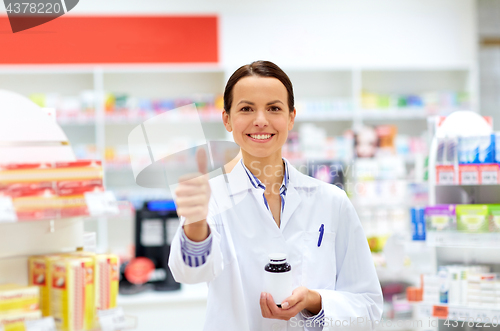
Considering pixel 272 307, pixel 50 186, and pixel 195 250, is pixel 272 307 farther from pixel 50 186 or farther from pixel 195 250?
pixel 50 186

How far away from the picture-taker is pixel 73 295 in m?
1.28

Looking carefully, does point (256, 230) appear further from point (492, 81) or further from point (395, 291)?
point (492, 81)

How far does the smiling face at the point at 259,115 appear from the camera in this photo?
4.27ft

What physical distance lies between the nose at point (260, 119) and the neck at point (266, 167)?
15 centimetres

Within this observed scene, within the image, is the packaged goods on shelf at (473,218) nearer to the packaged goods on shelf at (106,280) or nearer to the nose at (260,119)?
the nose at (260,119)

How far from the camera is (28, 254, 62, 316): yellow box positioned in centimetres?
133

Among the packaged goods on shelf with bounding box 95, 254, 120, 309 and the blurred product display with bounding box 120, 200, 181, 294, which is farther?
the blurred product display with bounding box 120, 200, 181, 294

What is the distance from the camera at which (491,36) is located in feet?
17.3

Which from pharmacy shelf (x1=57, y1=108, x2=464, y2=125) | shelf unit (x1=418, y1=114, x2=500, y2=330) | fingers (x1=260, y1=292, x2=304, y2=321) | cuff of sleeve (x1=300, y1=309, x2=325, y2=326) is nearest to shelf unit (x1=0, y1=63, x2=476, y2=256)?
pharmacy shelf (x1=57, y1=108, x2=464, y2=125)

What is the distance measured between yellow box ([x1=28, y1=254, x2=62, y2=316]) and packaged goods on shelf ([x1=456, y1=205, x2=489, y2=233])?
67.1 inches

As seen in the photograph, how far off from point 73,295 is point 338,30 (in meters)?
4.73

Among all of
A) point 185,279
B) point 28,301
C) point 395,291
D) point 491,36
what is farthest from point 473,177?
point 491,36

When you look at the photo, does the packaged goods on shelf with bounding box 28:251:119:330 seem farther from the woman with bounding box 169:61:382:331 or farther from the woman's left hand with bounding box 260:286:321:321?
the woman's left hand with bounding box 260:286:321:321

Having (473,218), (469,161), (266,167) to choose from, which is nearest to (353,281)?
(266,167)
